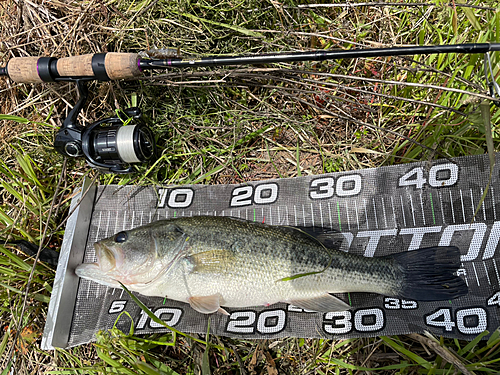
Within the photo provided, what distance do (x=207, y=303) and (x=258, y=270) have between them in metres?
0.48

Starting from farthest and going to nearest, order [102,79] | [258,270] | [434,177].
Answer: [102,79] < [434,177] < [258,270]

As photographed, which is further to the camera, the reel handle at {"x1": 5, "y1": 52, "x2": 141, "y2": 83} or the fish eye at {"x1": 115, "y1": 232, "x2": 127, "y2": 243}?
the reel handle at {"x1": 5, "y1": 52, "x2": 141, "y2": 83}

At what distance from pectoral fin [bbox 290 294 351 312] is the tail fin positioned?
477 mm

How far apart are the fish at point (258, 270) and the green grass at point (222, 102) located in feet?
2.73

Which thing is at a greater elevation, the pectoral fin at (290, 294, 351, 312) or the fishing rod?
the fishing rod

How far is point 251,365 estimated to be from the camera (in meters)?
2.51

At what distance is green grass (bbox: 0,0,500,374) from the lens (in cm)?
280

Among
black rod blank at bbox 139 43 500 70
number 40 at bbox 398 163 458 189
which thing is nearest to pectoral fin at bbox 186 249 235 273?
black rod blank at bbox 139 43 500 70

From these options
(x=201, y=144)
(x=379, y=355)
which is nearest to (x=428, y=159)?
(x=379, y=355)

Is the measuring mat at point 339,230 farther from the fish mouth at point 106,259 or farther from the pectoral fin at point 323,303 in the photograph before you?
the fish mouth at point 106,259

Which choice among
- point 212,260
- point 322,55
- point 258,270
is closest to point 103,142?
point 212,260

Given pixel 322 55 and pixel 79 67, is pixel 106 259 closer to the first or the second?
pixel 79 67

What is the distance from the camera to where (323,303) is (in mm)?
2361

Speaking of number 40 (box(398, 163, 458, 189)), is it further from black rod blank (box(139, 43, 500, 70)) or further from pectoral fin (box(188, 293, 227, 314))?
pectoral fin (box(188, 293, 227, 314))
